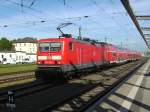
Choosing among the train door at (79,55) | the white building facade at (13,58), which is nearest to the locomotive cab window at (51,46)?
the train door at (79,55)

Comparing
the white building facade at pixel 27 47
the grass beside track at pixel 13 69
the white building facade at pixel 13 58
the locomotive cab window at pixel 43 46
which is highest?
the white building facade at pixel 27 47

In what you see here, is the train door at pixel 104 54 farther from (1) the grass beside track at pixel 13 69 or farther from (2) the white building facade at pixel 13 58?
(2) the white building facade at pixel 13 58

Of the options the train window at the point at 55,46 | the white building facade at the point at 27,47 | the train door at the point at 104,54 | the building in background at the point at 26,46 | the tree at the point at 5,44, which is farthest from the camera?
the white building facade at the point at 27,47

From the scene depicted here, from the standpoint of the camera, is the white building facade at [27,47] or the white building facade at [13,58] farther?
the white building facade at [27,47]

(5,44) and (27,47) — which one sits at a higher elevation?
(5,44)

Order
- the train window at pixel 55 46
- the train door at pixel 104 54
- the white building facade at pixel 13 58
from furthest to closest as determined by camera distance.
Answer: the white building facade at pixel 13 58
the train door at pixel 104 54
the train window at pixel 55 46

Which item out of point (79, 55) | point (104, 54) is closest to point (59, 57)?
point (79, 55)

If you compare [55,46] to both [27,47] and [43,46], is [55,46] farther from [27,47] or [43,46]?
[27,47]

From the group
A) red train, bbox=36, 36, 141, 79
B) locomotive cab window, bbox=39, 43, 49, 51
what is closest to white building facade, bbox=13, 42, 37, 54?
red train, bbox=36, 36, 141, 79

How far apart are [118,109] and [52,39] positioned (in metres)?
12.3

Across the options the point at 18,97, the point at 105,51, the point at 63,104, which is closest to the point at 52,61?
the point at 18,97

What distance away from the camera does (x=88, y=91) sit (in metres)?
19.1

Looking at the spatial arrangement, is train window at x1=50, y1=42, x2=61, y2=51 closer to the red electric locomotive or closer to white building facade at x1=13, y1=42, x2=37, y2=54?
the red electric locomotive

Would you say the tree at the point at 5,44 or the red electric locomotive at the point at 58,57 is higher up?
the tree at the point at 5,44
